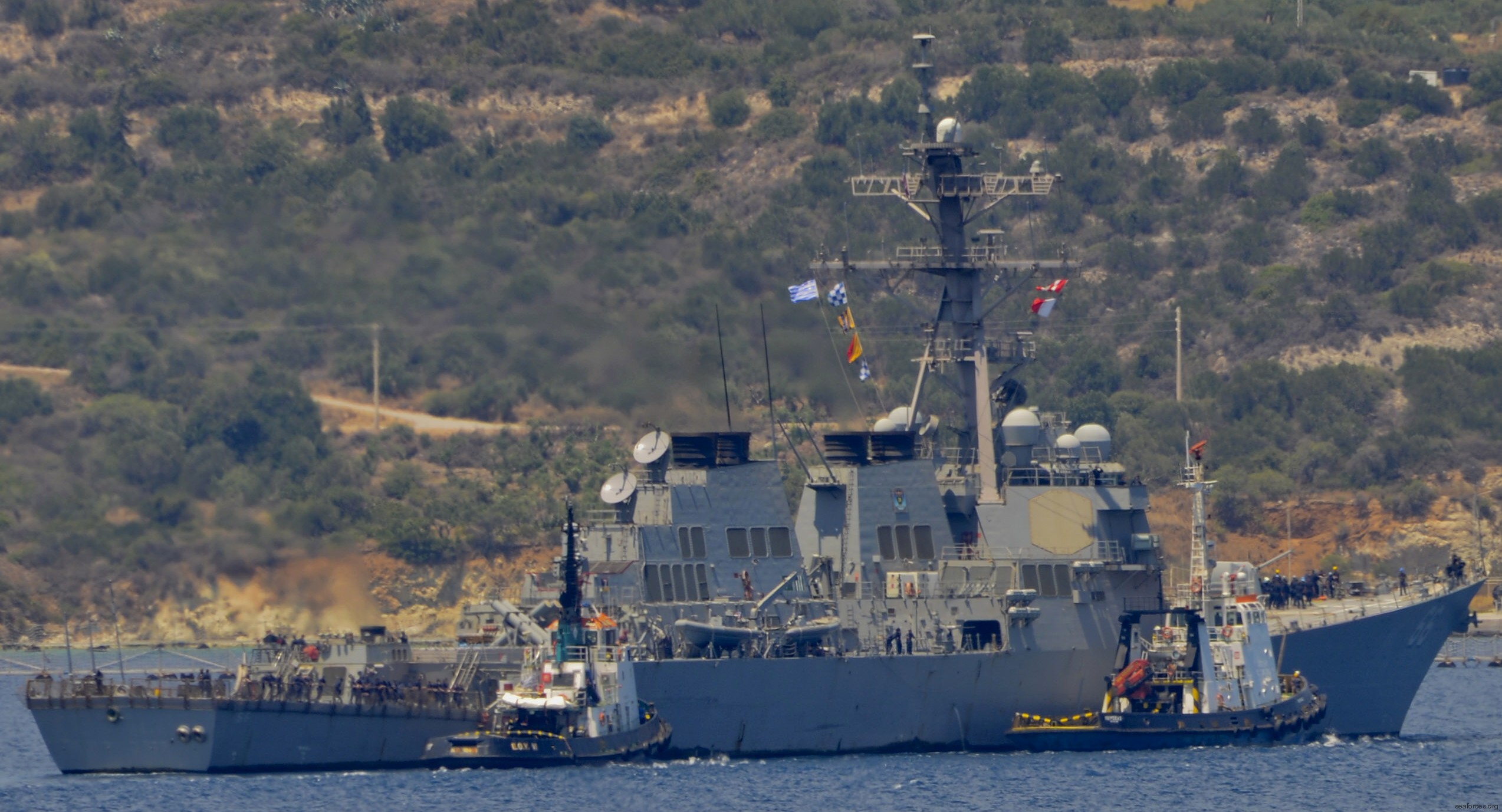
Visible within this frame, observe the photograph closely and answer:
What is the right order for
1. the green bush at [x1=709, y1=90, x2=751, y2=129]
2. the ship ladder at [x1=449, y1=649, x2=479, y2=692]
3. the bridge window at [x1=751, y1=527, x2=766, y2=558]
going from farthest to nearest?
the green bush at [x1=709, y1=90, x2=751, y2=129], the bridge window at [x1=751, y1=527, x2=766, y2=558], the ship ladder at [x1=449, y1=649, x2=479, y2=692]

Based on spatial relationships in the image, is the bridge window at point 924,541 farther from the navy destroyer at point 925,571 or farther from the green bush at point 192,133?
the green bush at point 192,133

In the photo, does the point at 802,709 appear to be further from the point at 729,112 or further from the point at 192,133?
the point at 729,112

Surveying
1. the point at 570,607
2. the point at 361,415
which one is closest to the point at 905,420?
the point at 570,607

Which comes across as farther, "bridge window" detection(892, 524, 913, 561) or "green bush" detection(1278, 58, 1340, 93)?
"green bush" detection(1278, 58, 1340, 93)

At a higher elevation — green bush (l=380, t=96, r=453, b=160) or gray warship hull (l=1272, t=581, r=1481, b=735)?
green bush (l=380, t=96, r=453, b=160)

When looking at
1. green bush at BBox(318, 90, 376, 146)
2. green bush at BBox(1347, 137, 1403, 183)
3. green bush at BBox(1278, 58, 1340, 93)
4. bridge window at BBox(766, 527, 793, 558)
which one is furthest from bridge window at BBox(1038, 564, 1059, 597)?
green bush at BBox(1278, 58, 1340, 93)

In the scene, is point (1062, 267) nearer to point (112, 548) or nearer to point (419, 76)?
point (112, 548)

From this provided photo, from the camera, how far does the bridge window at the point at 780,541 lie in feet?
159

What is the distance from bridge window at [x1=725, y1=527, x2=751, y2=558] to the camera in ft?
157

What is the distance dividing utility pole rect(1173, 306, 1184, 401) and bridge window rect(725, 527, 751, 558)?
5530cm

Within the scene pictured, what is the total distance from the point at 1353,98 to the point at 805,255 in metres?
41.1

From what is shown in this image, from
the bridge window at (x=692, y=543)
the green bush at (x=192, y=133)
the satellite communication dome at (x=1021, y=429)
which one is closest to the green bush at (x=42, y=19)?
the green bush at (x=192, y=133)

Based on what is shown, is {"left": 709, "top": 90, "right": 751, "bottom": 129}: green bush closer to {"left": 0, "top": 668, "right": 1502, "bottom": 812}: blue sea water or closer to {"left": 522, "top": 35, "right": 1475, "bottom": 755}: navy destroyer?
{"left": 522, "top": 35, "right": 1475, "bottom": 755}: navy destroyer

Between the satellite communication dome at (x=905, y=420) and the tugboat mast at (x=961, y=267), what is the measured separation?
0.05m
